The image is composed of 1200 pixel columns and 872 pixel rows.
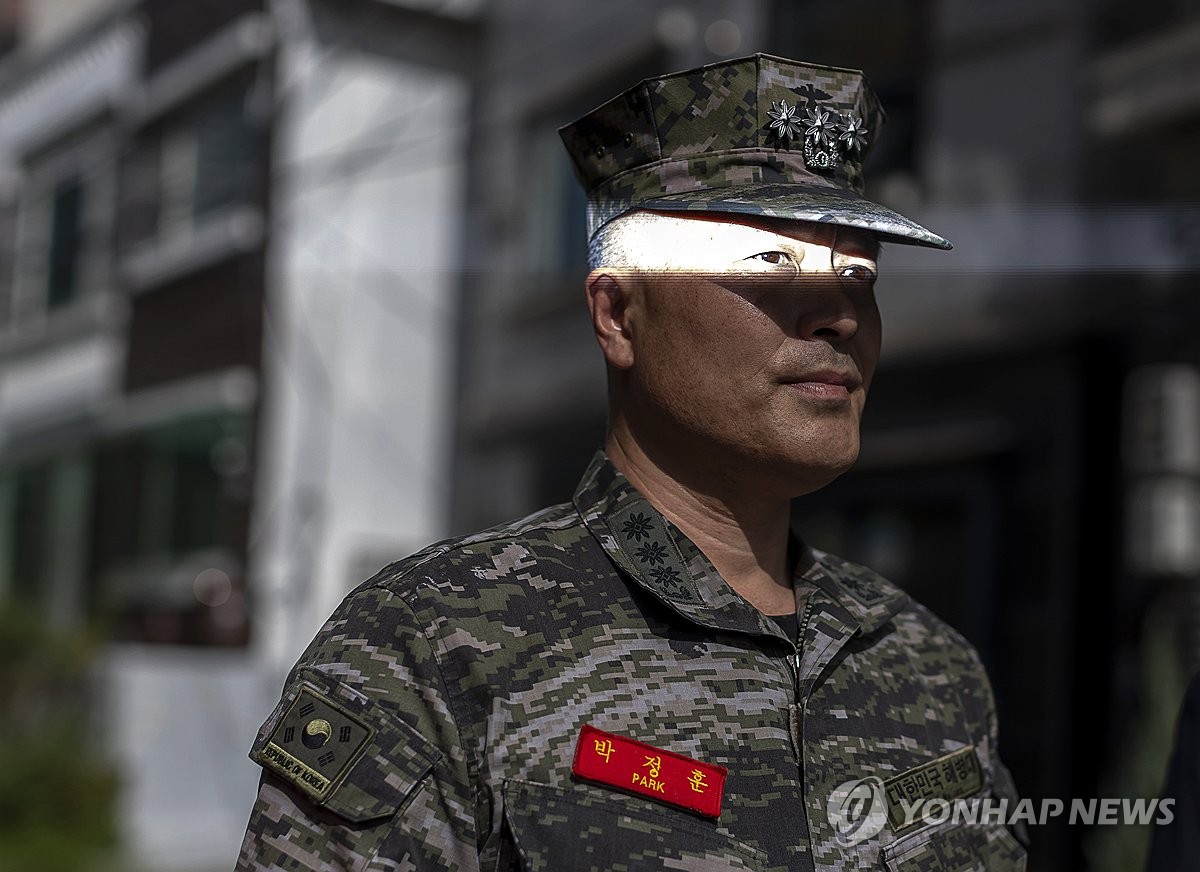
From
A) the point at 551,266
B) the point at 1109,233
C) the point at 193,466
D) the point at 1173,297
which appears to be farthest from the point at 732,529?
the point at 193,466

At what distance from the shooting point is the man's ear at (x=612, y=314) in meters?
1.25

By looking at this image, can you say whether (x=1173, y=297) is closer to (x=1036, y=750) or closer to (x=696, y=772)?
(x=1036, y=750)

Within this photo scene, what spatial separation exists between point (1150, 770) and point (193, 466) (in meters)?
4.27

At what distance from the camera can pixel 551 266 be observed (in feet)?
15.6

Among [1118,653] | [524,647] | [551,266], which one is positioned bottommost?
[1118,653]

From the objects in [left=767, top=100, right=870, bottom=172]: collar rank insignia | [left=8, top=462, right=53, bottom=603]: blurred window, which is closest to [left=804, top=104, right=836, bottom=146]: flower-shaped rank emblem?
[left=767, top=100, right=870, bottom=172]: collar rank insignia

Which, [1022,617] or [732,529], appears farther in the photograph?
[1022,617]

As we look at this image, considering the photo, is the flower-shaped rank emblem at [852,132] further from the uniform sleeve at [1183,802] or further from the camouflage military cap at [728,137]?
the uniform sleeve at [1183,802]

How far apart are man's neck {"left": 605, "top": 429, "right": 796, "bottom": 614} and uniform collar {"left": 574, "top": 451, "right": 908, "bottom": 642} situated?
17mm

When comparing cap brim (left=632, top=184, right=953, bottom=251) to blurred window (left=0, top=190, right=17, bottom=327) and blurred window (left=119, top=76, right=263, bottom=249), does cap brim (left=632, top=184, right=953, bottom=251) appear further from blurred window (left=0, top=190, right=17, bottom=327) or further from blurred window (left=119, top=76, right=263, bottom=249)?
blurred window (left=0, top=190, right=17, bottom=327)

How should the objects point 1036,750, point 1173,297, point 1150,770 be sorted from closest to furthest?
1. point 1150,770
2. point 1173,297
3. point 1036,750

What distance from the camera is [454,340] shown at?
18.4ft

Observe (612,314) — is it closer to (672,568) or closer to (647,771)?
(672,568)

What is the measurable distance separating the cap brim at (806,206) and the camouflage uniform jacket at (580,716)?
0.92 feet
